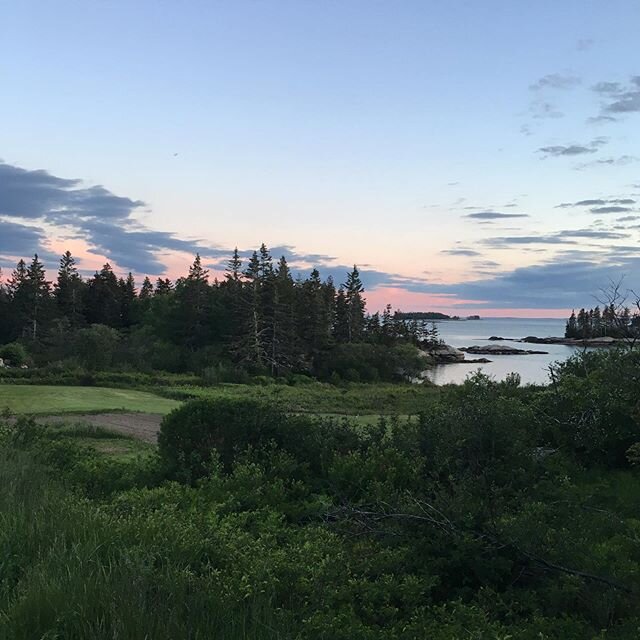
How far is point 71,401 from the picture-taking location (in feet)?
75.9

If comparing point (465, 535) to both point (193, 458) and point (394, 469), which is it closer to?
point (394, 469)

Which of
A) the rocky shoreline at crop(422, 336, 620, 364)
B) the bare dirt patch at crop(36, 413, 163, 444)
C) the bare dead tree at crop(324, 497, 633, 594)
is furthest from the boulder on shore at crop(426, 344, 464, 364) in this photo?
the bare dead tree at crop(324, 497, 633, 594)

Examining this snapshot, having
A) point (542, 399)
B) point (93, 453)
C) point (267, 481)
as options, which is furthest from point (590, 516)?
point (93, 453)

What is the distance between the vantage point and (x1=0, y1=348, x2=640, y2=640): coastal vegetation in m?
3.74

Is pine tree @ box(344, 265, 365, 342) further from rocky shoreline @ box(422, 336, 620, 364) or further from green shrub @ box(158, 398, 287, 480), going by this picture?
green shrub @ box(158, 398, 287, 480)

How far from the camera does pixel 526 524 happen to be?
4.85m

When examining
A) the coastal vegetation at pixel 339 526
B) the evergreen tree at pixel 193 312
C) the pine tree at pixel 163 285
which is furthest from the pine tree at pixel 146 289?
the coastal vegetation at pixel 339 526

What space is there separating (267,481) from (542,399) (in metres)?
4.84

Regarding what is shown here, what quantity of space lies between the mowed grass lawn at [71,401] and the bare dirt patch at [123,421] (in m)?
1.34

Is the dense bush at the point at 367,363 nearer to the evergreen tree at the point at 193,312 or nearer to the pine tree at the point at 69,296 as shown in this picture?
the evergreen tree at the point at 193,312

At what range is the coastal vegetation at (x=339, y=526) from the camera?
374cm

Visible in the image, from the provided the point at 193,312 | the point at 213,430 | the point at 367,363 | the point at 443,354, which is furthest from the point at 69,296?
the point at 213,430

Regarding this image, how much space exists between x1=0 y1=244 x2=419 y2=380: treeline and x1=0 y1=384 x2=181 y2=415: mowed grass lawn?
2001cm

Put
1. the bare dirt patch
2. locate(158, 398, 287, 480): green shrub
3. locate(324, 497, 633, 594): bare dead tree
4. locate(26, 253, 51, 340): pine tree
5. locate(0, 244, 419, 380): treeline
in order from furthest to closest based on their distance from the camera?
locate(26, 253, 51, 340): pine tree, locate(0, 244, 419, 380): treeline, the bare dirt patch, locate(158, 398, 287, 480): green shrub, locate(324, 497, 633, 594): bare dead tree
